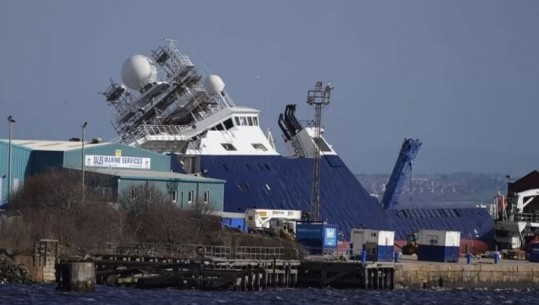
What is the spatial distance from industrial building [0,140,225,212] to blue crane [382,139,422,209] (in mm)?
16990

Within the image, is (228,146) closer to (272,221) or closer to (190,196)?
(272,221)

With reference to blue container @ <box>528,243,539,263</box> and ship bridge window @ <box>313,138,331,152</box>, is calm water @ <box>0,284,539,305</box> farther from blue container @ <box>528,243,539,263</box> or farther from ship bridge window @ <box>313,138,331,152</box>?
ship bridge window @ <box>313,138,331,152</box>

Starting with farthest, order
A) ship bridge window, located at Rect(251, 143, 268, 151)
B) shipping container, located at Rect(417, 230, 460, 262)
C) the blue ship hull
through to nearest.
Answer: ship bridge window, located at Rect(251, 143, 268, 151) < the blue ship hull < shipping container, located at Rect(417, 230, 460, 262)

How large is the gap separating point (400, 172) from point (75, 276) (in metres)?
45.4

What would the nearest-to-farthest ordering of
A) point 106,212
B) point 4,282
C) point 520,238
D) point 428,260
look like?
point 4,282 → point 106,212 → point 428,260 → point 520,238

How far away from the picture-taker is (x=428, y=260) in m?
90.0

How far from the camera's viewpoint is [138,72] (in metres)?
101

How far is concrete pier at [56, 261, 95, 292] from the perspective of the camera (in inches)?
2655

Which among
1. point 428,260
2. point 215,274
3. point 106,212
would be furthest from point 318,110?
point 215,274

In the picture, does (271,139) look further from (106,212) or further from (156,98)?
(106,212)

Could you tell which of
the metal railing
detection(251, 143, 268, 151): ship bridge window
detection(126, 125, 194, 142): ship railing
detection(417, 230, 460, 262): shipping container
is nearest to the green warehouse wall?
detection(126, 125, 194, 142): ship railing

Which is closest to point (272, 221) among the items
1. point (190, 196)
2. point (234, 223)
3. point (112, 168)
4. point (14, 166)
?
point (234, 223)

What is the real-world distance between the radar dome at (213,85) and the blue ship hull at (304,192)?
540 centimetres

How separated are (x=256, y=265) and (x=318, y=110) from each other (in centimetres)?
2161
